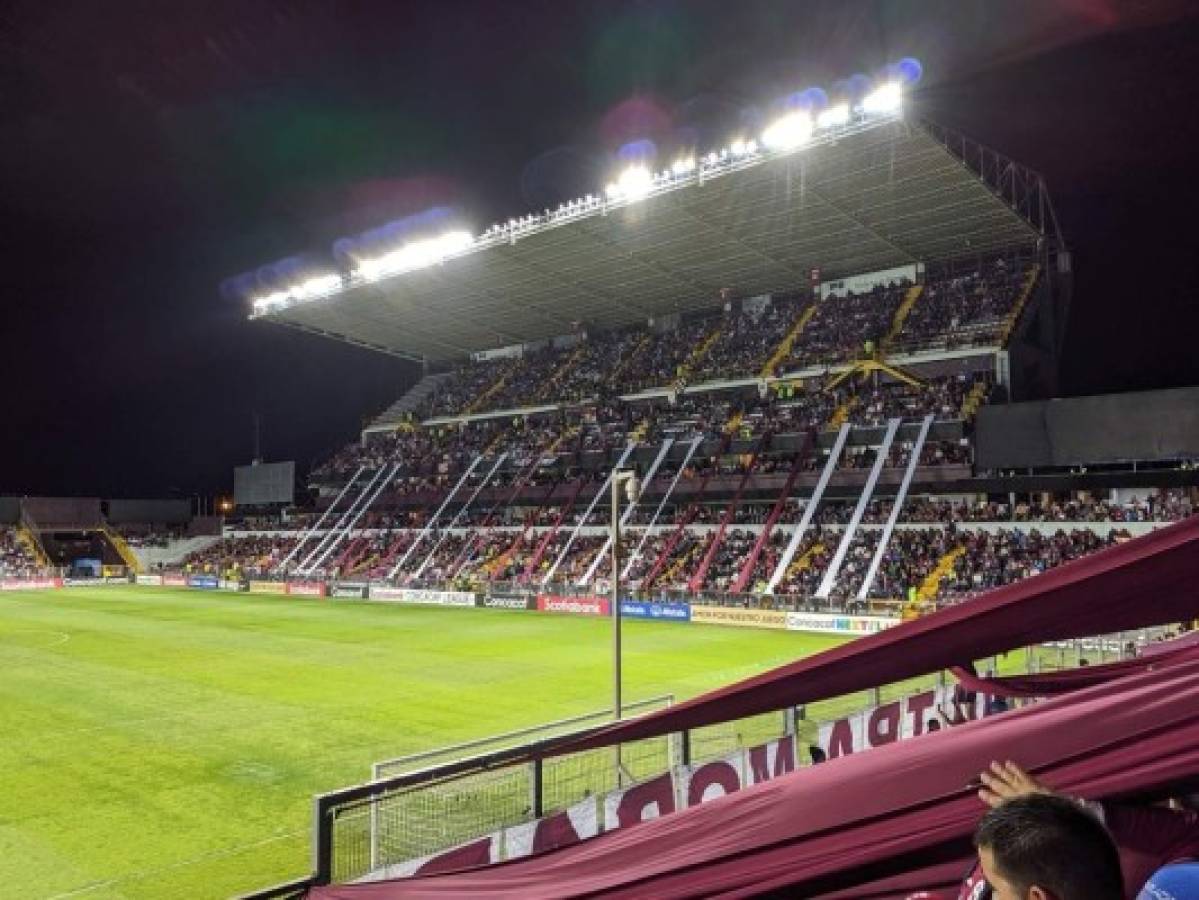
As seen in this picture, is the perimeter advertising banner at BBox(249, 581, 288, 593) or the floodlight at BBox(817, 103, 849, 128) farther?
the perimeter advertising banner at BBox(249, 581, 288, 593)

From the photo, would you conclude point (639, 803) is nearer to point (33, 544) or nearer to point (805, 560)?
point (805, 560)

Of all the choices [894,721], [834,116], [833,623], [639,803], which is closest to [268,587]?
[833,623]

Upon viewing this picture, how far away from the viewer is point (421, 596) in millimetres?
46719

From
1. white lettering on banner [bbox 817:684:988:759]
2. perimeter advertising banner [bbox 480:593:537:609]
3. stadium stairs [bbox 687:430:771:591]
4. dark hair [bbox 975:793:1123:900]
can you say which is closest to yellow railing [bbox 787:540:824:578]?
stadium stairs [bbox 687:430:771:591]

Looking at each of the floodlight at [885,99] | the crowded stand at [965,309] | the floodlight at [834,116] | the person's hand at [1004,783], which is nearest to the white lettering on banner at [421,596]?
the crowded stand at [965,309]

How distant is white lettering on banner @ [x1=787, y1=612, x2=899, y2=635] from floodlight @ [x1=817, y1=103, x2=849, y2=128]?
2016 cm

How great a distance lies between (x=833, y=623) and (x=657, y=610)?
27.4 ft

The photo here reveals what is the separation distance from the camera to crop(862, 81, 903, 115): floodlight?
117 ft

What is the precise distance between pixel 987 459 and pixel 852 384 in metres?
10.2

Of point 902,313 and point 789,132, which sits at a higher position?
point 789,132

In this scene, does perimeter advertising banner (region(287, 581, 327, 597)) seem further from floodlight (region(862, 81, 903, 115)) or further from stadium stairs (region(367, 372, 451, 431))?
floodlight (region(862, 81, 903, 115))

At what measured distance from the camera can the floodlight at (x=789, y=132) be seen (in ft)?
127

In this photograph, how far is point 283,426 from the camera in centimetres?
9850

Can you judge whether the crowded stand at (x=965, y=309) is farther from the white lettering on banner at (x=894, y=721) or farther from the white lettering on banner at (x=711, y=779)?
the white lettering on banner at (x=711, y=779)
